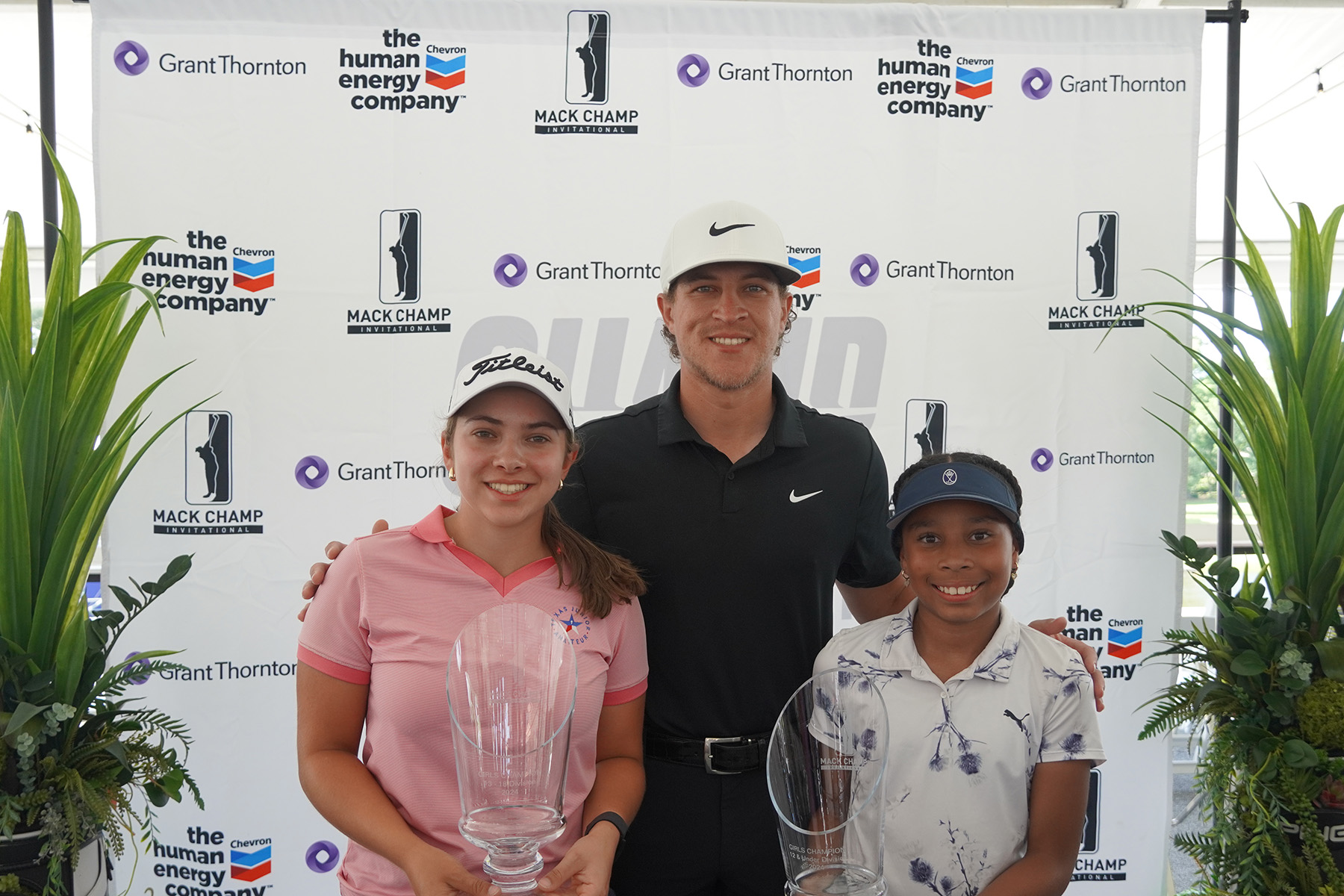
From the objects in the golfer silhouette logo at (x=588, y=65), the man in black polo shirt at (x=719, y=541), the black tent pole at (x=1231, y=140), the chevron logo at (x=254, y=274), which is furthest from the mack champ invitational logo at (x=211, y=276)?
the black tent pole at (x=1231, y=140)

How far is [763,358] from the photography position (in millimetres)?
1780

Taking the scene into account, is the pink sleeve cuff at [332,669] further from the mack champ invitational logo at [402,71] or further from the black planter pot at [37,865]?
the mack champ invitational logo at [402,71]

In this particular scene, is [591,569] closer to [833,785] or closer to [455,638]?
[455,638]

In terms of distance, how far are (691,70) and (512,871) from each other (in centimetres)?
237

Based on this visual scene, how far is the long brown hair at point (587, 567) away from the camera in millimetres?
1476

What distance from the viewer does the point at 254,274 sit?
2768mm

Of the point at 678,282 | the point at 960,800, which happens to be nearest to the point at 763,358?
the point at 678,282

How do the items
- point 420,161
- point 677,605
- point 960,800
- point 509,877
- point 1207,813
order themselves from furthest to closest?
1. point 420,161
2. point 1207,813
3. point 677,605
4. point 960,800
5. point 509,877

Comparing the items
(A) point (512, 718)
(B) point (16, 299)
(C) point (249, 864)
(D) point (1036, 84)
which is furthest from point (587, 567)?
(D) point (1036, 84)

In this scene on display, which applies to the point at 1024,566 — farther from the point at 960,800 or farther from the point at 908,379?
the point at 960,800

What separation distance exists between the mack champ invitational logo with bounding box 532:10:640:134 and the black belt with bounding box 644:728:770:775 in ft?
6.14

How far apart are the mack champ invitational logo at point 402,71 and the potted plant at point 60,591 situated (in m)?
0.95

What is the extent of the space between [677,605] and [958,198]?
180 cm

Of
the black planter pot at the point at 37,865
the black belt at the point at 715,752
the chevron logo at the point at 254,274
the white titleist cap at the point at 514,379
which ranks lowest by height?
the black planter pot at the point at 37,865
